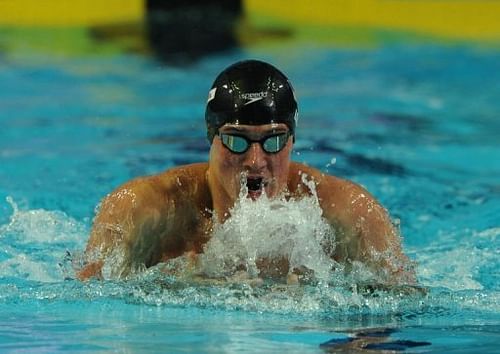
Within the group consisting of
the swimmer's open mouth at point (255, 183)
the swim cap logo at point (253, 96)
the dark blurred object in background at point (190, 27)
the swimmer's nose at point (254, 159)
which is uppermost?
the dark blurred object in background at point (190, 27)

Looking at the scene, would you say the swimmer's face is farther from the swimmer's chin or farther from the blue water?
the blue water

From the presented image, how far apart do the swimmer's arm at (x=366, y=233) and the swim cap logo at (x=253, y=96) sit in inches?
15.7

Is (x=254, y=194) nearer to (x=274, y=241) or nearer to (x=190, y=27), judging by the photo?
(x=274, y=241)

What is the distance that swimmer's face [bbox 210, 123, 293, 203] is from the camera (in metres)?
3.17

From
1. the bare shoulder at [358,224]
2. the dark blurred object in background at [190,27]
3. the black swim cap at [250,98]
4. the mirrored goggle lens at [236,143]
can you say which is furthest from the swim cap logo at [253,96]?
the dark blurred object in background at [190,27]

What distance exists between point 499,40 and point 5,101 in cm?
420

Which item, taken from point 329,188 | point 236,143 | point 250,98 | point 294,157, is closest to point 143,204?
point 236,143

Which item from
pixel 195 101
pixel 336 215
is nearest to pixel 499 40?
pixel 195 101

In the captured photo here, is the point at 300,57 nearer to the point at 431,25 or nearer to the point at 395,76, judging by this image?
the point at 395,76

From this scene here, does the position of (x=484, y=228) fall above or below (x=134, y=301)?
above

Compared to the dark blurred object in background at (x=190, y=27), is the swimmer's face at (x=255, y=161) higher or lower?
lower

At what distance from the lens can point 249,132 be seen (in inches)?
127

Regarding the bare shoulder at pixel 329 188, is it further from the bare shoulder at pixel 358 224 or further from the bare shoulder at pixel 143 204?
the bare shoulder at pixel 143 204

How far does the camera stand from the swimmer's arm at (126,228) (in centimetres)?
324
